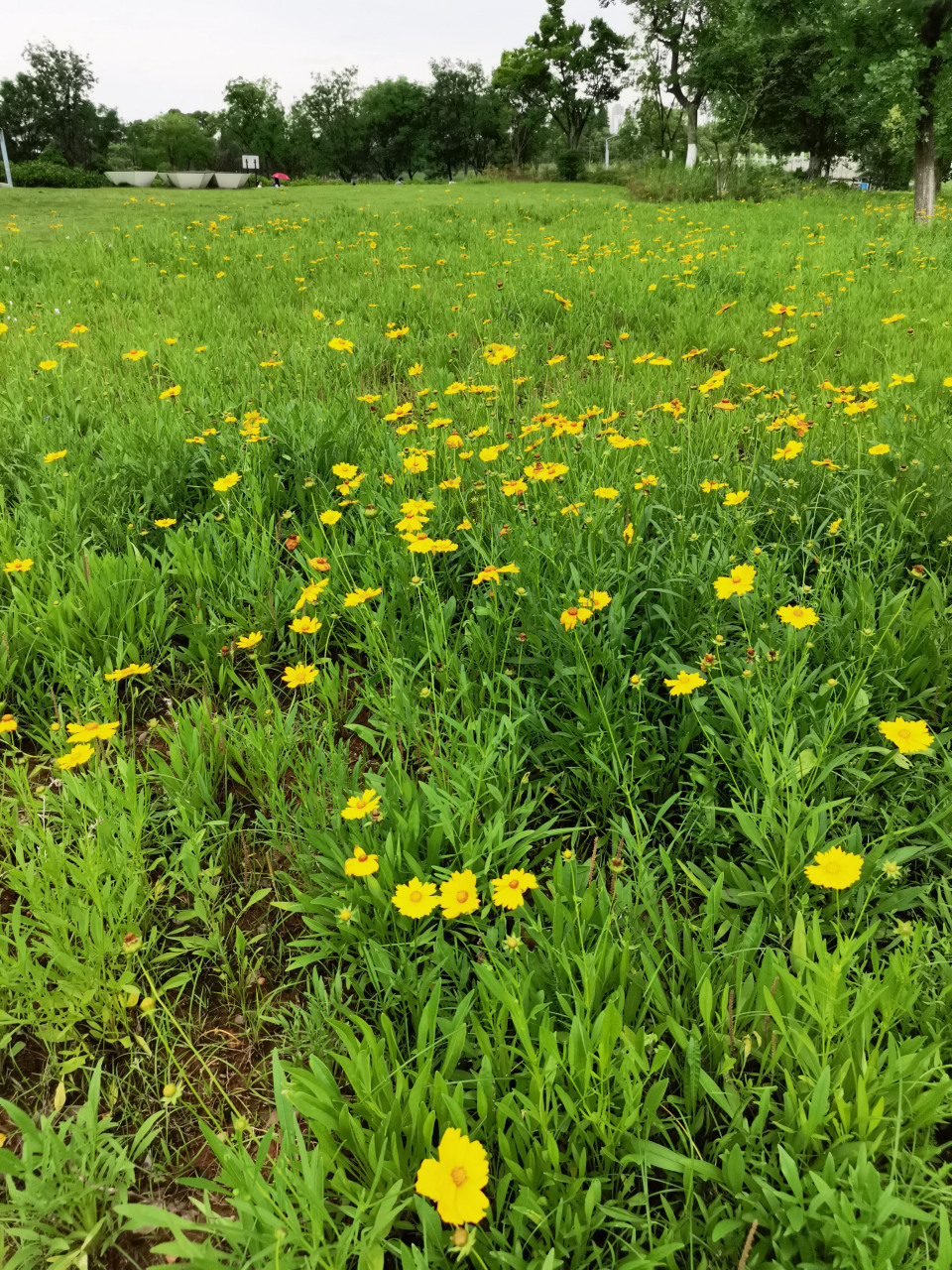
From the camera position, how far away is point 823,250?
20.8 feet

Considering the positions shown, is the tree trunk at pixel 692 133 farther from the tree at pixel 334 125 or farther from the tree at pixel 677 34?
the tree at pixel 334 125

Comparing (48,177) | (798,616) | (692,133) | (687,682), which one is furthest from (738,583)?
(692,133)

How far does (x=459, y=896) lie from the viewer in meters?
1.11

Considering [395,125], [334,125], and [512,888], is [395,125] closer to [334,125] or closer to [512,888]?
[334,125]

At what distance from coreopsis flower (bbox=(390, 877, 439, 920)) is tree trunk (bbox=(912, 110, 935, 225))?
43.0ft

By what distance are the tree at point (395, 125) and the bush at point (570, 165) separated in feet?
102

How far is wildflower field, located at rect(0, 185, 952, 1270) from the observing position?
0.94m

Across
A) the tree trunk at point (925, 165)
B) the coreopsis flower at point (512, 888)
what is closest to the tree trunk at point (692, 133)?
the tree trunk at point (925, 165)

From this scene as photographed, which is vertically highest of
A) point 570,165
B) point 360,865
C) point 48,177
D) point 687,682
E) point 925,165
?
point 570,165

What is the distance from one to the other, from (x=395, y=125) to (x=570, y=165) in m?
35.8

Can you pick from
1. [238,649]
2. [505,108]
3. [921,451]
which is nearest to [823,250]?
[921,451]

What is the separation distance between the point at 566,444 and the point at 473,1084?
2135 mm

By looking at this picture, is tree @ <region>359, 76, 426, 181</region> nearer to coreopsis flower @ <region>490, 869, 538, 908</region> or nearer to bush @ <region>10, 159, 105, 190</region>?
bush @ <region>10, 159, 105, 190</region>

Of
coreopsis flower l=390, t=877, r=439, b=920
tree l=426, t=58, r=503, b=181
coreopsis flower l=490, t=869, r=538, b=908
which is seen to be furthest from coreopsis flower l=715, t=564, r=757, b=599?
tree l=426, t=58, r=503, b=181
